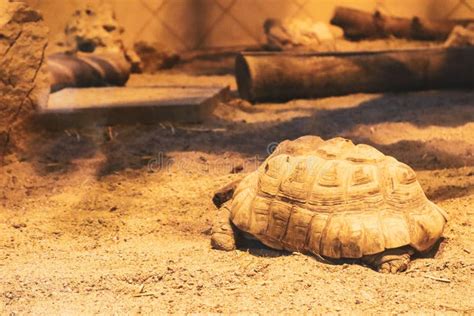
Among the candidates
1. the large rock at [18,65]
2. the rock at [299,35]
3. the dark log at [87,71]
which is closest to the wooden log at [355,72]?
the dark log at [87,71]

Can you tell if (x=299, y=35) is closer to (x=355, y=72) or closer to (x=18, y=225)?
(x=355, y=72)

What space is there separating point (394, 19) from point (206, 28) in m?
2.00

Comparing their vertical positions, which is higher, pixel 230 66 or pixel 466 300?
pixel 466 300

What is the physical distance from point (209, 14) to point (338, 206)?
5.74m

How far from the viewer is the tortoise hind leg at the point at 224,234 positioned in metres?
2.53

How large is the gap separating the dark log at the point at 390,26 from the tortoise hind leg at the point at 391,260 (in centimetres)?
512

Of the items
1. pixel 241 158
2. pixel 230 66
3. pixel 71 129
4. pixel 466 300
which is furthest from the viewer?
pixel 230 66

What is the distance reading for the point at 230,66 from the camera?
6820 millimetres

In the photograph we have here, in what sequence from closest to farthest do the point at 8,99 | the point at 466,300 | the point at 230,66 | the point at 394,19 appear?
the point at 466,300, the point at 8,99, the point at 230,66, the point at 394,19

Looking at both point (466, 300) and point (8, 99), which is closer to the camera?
point (466, 300)

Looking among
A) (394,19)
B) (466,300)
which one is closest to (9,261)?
(466,300)

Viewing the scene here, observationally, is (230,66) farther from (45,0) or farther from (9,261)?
(9,261)

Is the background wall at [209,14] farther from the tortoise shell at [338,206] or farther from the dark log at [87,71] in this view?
the tortoise shell at [338,206]

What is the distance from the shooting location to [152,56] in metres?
7.00
